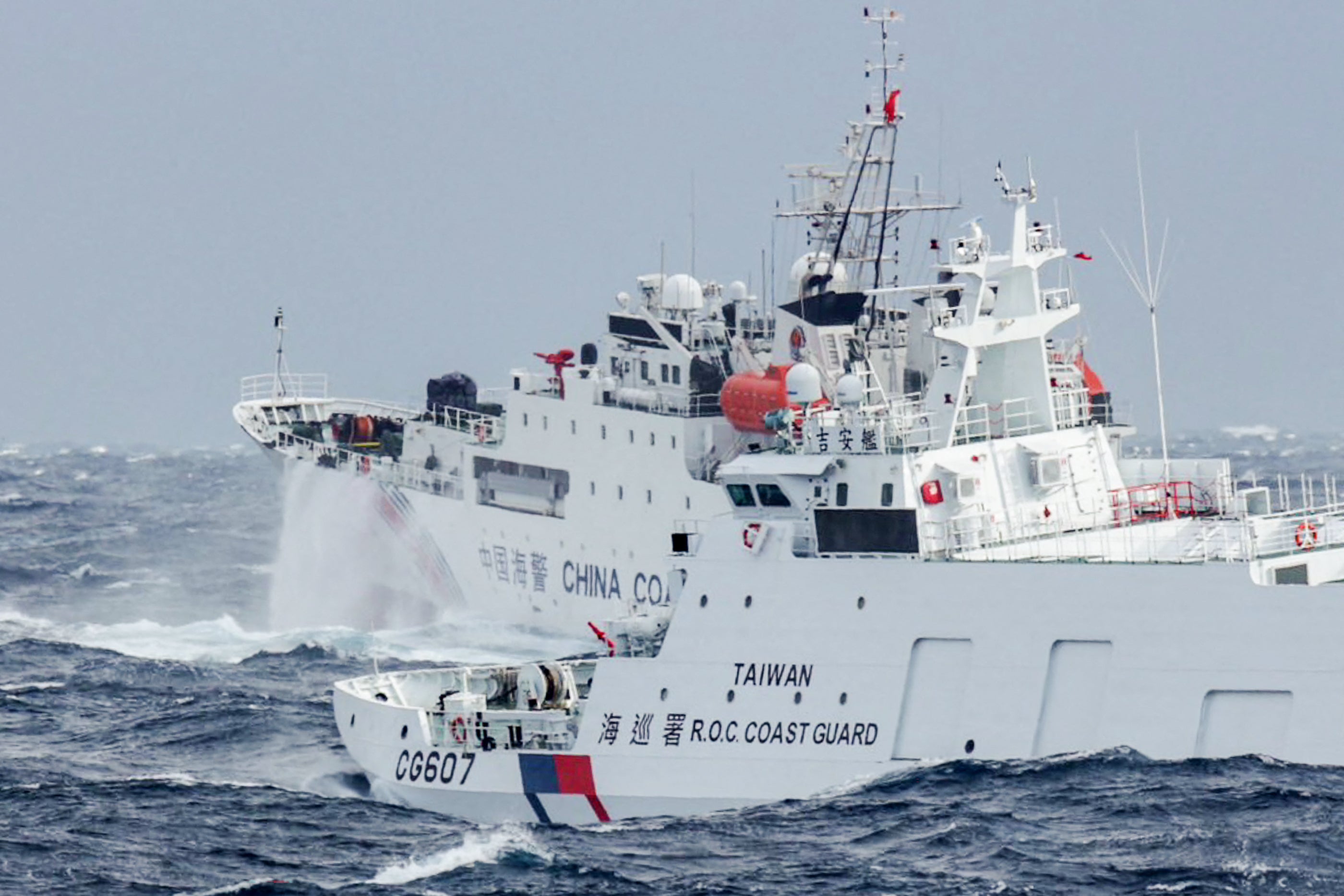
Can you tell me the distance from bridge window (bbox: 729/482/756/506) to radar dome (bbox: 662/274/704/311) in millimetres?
17984

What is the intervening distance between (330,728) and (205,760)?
8.66ft

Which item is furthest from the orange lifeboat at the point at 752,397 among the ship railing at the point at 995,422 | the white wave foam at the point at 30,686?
the white wave foam at the point at 30,686

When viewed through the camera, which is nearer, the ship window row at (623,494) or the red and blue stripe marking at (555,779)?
the red and blue stripe marking at (555,779)

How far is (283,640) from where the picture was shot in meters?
45.5

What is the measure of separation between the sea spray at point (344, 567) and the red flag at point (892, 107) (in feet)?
46.5

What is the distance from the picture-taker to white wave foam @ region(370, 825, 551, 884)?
23719 millimetres

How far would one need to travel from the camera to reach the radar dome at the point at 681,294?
148ft

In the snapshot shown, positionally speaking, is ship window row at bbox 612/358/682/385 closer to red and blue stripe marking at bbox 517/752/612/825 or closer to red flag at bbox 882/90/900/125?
red flag at bbox 882/90/900/125

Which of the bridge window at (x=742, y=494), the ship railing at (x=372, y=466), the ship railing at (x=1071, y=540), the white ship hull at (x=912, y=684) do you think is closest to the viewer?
the white ship hull at (x=912, y=684)

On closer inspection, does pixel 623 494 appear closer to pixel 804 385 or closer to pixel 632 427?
pixel 632 427

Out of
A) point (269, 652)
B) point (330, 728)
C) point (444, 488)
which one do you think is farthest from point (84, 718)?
point (444, 488)

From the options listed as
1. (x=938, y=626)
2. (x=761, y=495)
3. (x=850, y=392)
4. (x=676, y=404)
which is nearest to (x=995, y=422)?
(x=850, y=392)

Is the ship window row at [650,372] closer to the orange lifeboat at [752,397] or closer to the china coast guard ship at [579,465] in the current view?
the china coast guard ship at [579,465]

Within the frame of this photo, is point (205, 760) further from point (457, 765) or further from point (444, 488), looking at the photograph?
point (444, 488)
